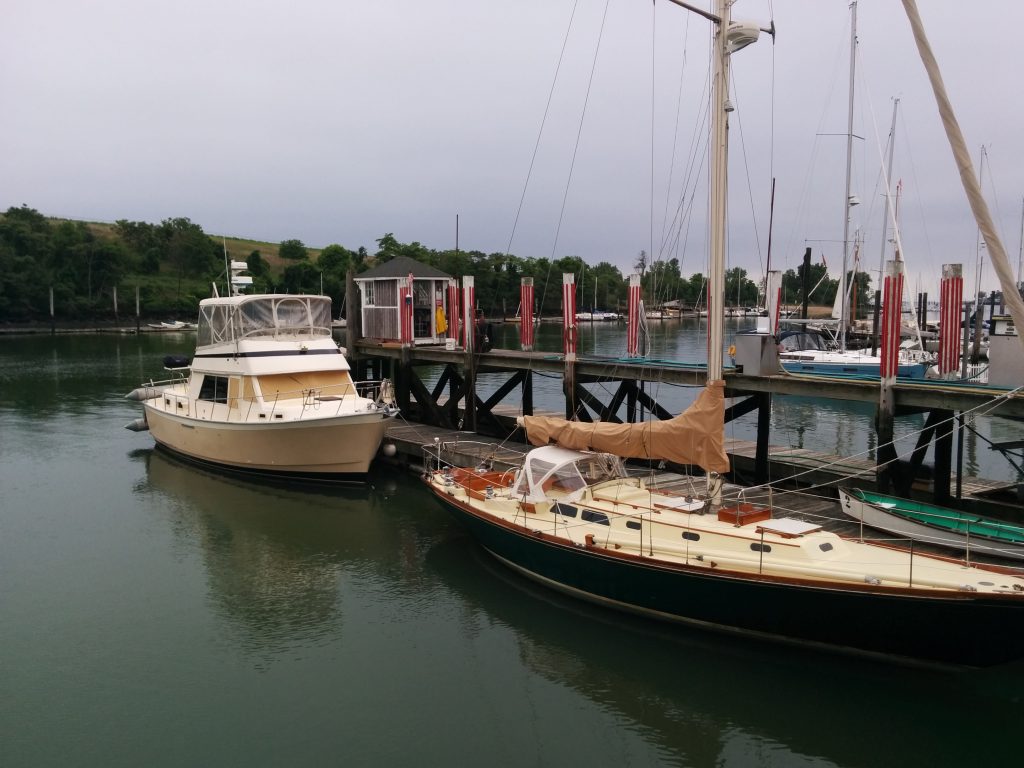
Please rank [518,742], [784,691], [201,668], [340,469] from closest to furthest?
[518,742] < [784,691] < [201,668] < [340,469]

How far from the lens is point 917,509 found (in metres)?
13.0

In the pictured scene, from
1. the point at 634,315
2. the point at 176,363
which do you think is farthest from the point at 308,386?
A: the point at 634,315

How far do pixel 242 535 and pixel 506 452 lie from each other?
6.87 m

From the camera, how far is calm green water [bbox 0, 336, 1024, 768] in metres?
9.23

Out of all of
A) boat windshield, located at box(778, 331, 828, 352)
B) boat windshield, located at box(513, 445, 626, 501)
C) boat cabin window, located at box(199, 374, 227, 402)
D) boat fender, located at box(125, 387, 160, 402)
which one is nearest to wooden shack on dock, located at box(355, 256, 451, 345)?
boat cabin window, located at box(199, 374, 227, 402)

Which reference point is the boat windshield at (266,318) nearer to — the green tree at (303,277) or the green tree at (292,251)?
the green tree at (303,277)

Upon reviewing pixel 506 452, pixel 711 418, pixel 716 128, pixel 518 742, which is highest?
pixel 716 128

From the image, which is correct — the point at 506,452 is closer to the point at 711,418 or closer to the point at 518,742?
the point at 711,418

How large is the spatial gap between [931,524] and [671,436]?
14.7 feet

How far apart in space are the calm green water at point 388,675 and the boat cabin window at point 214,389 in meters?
6.08

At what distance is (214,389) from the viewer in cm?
2298

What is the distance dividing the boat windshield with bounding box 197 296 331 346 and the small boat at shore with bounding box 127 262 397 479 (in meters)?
0.03

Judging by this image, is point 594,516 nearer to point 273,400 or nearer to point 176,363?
point 273,400

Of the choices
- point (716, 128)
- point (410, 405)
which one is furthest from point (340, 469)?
point (716, 128)
